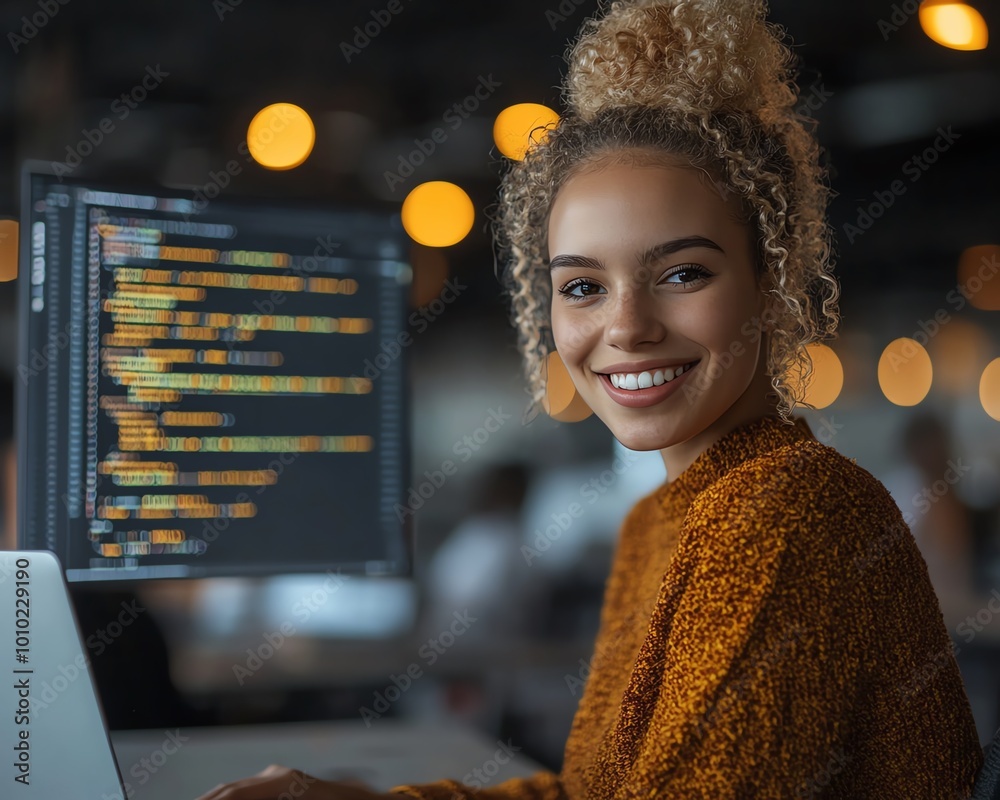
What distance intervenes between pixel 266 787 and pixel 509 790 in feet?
1.59

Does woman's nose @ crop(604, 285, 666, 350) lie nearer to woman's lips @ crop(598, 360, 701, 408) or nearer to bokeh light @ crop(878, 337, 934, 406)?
woman's lips @ crop(598, 360, 701, 408)

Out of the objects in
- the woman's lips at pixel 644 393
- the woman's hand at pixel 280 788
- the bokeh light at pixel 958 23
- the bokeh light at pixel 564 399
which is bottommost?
the woman's hand at pixel 280 788

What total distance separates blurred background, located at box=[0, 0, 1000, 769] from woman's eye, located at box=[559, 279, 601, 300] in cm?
77

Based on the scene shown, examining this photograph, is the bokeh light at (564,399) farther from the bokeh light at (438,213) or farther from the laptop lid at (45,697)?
the laptop lid at (45,697)

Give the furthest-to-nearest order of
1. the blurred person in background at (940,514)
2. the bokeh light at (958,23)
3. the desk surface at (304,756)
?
the blurred person in background at (940,514) → the bokeh light at (958,23) → the desk surface at (304,756)

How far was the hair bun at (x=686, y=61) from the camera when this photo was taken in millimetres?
1106

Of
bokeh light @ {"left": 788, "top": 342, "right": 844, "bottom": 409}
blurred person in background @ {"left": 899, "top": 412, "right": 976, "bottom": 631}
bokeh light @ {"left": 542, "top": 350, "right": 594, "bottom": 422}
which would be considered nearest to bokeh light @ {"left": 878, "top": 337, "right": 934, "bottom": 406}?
bokeh light @ {"left": 788, "top": 342, "right": 844, "bottom": 409}

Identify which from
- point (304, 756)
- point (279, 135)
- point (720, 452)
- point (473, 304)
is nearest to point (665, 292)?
point (720, 452)

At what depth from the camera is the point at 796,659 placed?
84 cm

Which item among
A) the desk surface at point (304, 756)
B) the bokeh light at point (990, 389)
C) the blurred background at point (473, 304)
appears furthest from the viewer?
the bokeh light at point (990, 389)

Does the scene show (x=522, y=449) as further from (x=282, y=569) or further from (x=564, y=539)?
(x=282, y=569)

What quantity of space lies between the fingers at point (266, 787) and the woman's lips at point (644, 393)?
51cm

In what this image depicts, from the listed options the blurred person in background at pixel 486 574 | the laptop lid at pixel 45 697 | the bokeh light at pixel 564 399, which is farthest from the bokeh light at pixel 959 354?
the laptop lid at pixel 45 697

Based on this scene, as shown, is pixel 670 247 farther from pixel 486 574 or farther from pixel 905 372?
pixel 905 372
